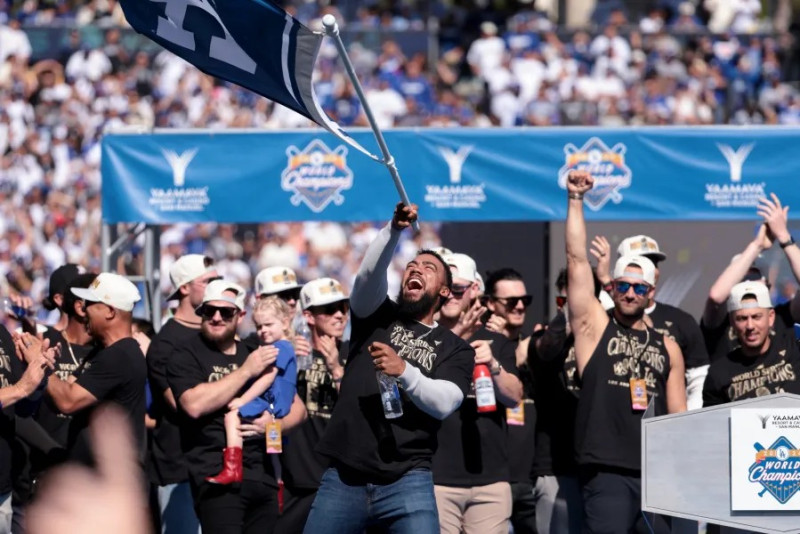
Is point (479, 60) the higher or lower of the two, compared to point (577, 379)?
higher

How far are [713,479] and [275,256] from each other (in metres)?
10.2

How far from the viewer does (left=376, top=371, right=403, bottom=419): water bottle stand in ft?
21.8

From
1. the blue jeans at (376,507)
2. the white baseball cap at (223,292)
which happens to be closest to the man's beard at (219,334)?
the white baseball cap at (223,292)

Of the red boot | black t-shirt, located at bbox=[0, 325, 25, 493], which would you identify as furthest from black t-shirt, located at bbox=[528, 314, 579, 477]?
black t-shirt, located at bbox=[0, 325, 25, 493]

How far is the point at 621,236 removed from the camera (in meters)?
10.9

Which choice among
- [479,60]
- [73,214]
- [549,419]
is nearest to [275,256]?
[73,214]

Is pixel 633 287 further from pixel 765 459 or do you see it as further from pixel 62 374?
pixel 62 374

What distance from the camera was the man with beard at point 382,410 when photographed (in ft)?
21.7

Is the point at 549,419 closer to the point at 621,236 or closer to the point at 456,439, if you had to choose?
the point at 456,439

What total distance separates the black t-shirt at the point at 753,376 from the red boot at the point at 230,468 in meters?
2.64

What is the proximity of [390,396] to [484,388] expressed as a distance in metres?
1.55

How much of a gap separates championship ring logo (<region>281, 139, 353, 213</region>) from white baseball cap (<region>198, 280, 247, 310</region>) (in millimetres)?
2117

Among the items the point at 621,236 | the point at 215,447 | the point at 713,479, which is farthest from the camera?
the point at 621,236

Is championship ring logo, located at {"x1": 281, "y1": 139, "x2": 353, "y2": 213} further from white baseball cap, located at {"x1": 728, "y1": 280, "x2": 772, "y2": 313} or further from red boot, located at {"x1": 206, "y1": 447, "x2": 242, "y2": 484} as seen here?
white baseball cap, located at {"x1": 728, "y1": 280, "x2": 772, "y2": 313}
